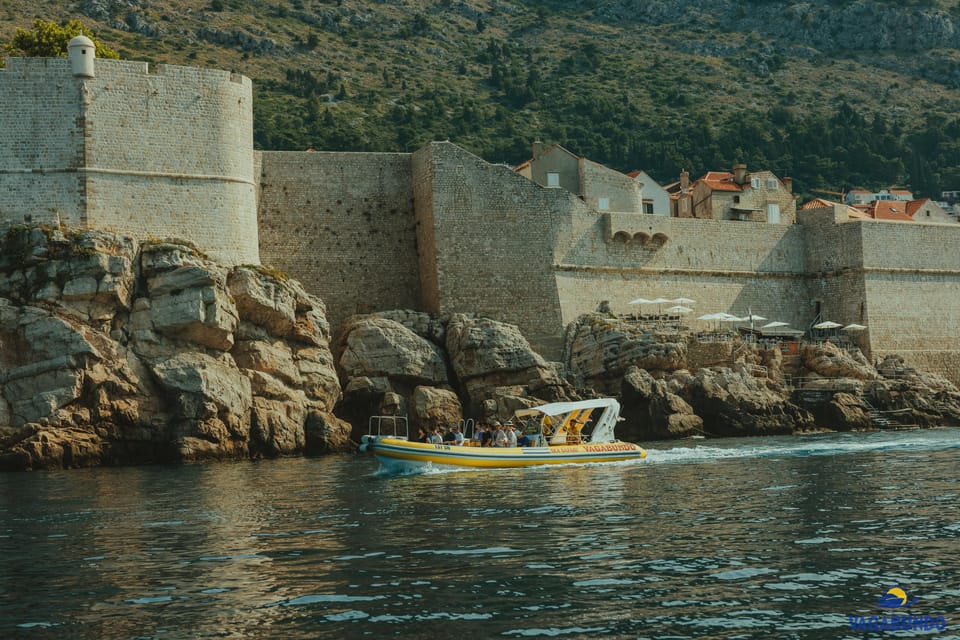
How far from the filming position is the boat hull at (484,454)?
27359mm

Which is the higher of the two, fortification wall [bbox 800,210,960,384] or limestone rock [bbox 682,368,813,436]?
fortification wall [bbox 800,210,960,384]

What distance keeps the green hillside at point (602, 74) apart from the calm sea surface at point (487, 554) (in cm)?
4278

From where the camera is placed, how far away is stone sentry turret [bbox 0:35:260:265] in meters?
35.3

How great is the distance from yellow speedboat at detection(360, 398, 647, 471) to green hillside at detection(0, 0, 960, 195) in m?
35.9

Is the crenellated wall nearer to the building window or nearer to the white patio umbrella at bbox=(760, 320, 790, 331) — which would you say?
the white patio umbrella at bbox=(760, 320, 790, 331)

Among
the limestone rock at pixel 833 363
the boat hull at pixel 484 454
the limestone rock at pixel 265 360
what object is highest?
the limestone rock at pixel 265 360

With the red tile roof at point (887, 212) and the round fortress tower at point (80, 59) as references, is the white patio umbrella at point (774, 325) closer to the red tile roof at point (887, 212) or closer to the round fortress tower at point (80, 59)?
the red tile roof at point (887, 212)

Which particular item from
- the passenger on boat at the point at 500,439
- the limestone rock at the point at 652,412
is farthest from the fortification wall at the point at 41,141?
the limestone rock at the point at 652,412

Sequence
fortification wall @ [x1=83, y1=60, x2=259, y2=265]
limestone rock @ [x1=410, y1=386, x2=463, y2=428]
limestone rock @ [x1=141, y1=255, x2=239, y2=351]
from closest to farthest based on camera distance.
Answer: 1. limestone rock @ [x1=141, y1=255, x2=239, y2=351]
2. fortification wall @ [x1=83, y1=60, x2=259, y2=265]
3. limestone rock @ [x1=410, y1=386, x2=463, y2=428]

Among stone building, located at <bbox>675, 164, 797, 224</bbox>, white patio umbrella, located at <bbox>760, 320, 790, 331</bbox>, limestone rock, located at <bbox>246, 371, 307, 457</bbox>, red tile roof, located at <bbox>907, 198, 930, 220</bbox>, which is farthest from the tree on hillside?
red tile roof, located at <bbox>907, 198, 930, 220</bbox>

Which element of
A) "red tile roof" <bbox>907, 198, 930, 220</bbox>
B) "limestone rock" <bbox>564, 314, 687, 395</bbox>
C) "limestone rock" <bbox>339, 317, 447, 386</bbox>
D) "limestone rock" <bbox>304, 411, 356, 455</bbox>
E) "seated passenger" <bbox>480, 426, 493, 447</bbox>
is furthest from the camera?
"red tile roof" <bbox>907, 198, 930, 220</bbox>

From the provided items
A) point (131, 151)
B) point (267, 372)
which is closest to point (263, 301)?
point (267, 372)

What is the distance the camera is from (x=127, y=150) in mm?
36312

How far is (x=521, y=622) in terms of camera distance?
12195 millimetres
